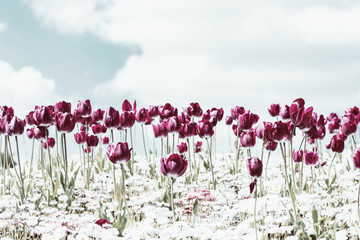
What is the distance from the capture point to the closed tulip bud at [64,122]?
545 cm

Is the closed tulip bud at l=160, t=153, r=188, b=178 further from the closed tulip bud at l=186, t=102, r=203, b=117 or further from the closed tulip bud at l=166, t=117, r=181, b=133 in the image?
the closed tulip bud at l=186, t=102, r=203, b=117

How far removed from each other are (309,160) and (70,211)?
11.1ft

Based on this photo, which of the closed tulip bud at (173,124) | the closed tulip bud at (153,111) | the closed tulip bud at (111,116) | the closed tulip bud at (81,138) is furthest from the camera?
the closed tulip bud at (153,111)

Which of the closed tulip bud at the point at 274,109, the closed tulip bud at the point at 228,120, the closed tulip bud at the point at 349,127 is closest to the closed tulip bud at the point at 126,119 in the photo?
the closed tulip bud at the point at 274,109


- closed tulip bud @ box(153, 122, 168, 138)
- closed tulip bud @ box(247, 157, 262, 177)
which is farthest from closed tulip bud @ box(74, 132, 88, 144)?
closed tulip bud @ box(247, 157, 262, 177)

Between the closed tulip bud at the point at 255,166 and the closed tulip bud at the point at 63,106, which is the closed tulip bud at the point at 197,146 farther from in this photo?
the closed tulip bud at the point at 255,166

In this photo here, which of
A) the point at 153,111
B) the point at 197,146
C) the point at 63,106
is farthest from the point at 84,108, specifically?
the point at 197,146

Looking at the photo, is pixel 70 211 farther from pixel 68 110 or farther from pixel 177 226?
pixel 177 226

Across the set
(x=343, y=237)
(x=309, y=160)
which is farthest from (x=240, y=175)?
(x=343, y=237)

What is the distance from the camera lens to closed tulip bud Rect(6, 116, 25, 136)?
229 inches

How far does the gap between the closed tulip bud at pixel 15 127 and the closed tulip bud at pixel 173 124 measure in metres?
2.09

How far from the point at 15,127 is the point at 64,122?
88 centimetres

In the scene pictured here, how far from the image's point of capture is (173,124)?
5957 millimetres

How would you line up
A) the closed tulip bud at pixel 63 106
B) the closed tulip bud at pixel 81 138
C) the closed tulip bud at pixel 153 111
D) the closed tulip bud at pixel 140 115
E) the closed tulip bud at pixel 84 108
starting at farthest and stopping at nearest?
the closed tulip bud at pixel 153 111, the closed tulip bud at pixel 81 138, the closed tulip bud at pixel 140 115, the closed tulip bud at pixel 84 108, the closed tulip bud at pixel 63 106
